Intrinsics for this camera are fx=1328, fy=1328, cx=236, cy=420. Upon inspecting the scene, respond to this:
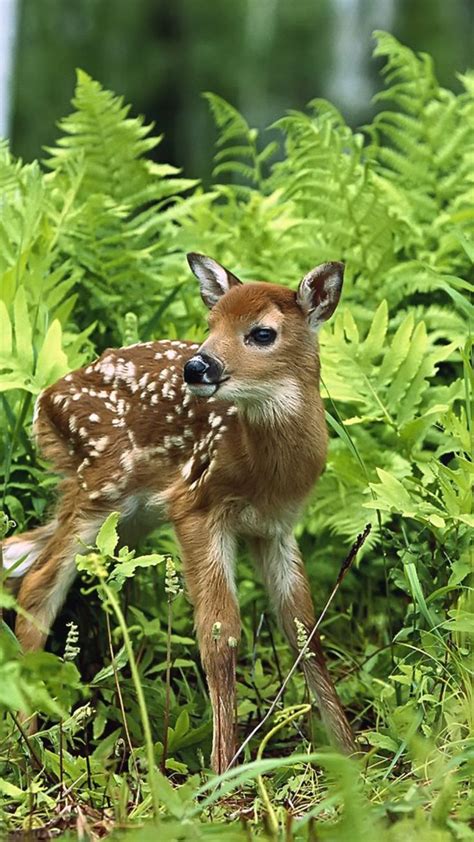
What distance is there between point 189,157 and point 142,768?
66.2 feet

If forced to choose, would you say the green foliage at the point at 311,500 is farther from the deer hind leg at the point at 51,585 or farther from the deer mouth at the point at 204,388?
the deer mouth at the point at 204,388

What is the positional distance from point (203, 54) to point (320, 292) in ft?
71.5

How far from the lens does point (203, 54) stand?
24.8 m

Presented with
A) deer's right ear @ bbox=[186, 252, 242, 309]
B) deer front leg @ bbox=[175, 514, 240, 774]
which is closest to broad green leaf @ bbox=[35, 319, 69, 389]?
deer's right ear @ bbox=[186, 252, 242, 309]

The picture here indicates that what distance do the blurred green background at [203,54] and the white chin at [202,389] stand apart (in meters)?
18.7

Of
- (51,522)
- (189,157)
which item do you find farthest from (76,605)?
(189,157)

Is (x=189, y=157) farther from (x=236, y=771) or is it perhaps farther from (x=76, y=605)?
(x=236, y=771)

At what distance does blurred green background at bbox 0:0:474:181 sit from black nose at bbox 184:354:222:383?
18685 millimetres

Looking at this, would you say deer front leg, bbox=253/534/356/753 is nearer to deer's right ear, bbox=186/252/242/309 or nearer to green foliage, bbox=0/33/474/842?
green foliage, bbox=0/33/474/842

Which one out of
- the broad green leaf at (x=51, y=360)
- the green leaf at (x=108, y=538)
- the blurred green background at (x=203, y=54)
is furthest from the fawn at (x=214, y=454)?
the blurred green background at (x=203, y=54)

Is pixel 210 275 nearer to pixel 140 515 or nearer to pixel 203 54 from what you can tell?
pixel 140 515

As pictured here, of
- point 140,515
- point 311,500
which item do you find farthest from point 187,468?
point 311,500

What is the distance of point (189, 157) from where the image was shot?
23.2m

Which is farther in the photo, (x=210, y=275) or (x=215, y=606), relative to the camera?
(x=210, y=275)
